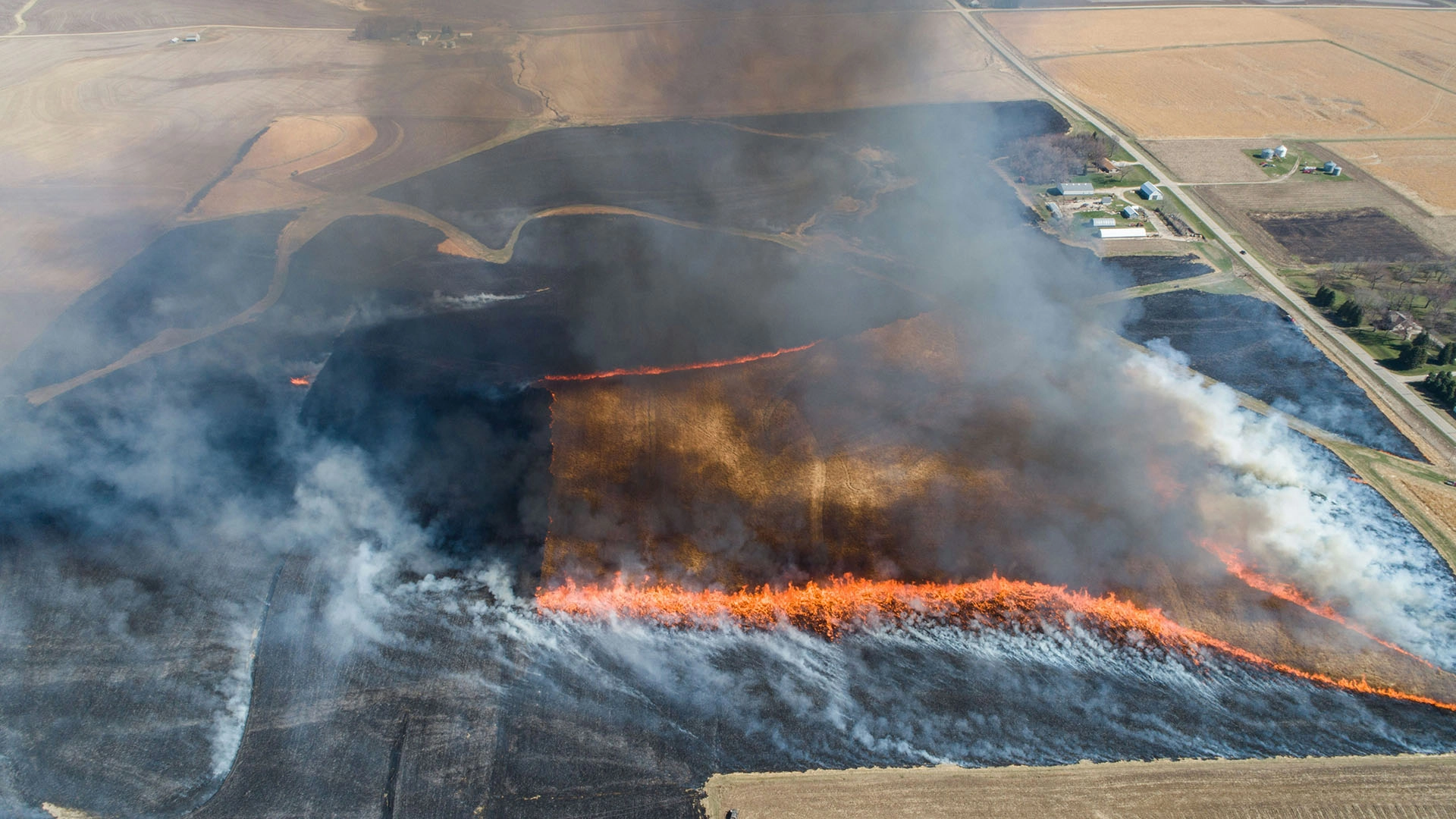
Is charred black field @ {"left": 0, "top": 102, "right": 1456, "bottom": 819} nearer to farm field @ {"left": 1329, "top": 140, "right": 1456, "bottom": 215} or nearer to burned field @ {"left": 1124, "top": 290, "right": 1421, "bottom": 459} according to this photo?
burned field @ {"left": 1124, "top": 290, "right": 1421, "bottom": 459}

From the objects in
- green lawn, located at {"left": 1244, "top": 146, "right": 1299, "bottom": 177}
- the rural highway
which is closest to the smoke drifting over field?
the rural highway

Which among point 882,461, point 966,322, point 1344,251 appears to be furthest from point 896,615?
point 1344,251

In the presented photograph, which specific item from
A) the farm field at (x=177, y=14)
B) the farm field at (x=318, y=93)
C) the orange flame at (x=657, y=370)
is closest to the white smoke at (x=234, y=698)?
the orange flame at (x=657, y=370)

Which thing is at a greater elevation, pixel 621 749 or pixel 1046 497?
pixel 1046 497

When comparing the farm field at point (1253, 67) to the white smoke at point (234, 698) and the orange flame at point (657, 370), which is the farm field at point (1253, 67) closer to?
the orange flame at point (657, 370)

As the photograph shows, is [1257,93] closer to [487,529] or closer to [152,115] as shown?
[487,529]

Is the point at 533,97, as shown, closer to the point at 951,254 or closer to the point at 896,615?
the point at 951,254
